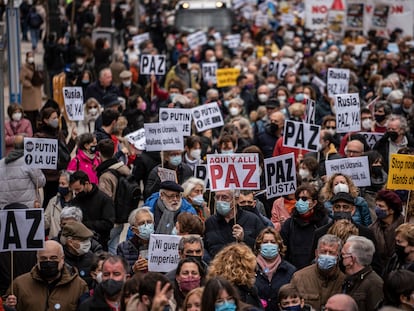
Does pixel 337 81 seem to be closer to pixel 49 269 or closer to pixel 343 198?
pixel 343 198

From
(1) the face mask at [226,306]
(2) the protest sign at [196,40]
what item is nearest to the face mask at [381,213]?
(1) the face mask at [226,306]

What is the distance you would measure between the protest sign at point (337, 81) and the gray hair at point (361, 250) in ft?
37.8

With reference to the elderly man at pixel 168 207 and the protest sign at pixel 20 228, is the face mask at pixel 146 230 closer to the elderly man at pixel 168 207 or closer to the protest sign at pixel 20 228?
the elderly man at pixel 168 207

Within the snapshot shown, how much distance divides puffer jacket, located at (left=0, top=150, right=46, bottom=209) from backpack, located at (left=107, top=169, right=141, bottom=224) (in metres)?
0.77

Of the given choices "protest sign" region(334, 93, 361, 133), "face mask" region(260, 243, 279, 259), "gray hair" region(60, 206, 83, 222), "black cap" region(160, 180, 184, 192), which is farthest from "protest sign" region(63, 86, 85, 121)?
"face mask" region(260, 243, 279, 259)

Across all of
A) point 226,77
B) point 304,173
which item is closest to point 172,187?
point 304,173

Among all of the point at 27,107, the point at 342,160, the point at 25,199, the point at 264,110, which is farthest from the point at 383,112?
the point at 27,107

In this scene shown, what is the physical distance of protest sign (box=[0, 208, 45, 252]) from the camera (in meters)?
11.2

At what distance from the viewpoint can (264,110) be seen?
20000 millimetres

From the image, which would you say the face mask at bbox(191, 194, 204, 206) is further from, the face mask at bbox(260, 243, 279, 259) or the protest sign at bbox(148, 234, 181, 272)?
the face mask at bbox(260, 243, 279, 259)

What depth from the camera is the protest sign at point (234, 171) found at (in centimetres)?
1323

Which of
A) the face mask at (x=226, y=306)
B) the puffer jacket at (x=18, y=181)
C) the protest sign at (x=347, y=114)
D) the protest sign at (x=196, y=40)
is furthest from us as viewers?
the protest sign at (x=196, y=40)

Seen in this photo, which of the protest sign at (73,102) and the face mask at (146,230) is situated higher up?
the face mask at (146,230)

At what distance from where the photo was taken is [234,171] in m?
13.3
